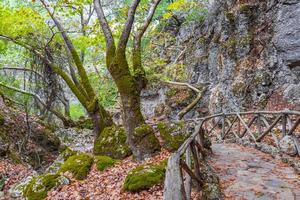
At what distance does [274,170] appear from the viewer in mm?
6957

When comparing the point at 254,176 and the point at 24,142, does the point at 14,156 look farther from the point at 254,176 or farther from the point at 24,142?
the point at 254,176

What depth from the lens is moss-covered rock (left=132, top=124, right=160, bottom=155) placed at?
8344 mm

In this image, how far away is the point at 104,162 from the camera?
8.66 metres

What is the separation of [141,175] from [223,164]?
212 centimetres

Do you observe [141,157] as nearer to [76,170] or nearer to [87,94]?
[76,170]

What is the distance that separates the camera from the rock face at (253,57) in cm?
1370

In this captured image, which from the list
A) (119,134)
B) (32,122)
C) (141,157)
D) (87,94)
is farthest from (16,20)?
(141,157)

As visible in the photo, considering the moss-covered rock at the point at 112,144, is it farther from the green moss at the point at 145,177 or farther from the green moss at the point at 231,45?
the green moss at the point at 231,45

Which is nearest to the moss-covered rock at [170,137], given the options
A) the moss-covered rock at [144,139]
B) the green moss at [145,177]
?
the moss-covered rock at [144,139]

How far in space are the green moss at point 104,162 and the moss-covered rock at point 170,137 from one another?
61.9 inches

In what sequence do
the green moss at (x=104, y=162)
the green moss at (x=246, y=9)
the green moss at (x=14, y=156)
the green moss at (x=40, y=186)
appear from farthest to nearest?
1. the green moss at (x=246, y=9)
2. the green moss at (x=14, y=156)
3. the green moss at (x=104, y=162)
4. the green moss at (x=40, y=186)

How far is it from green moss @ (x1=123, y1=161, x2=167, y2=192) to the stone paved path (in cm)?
128

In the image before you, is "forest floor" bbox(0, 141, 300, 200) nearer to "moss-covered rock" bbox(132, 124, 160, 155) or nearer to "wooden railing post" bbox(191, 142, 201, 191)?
"moss-covered rock" bbox(132, 124, 160, 155)

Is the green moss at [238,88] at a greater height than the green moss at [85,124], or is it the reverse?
the green moss at [238,88]
